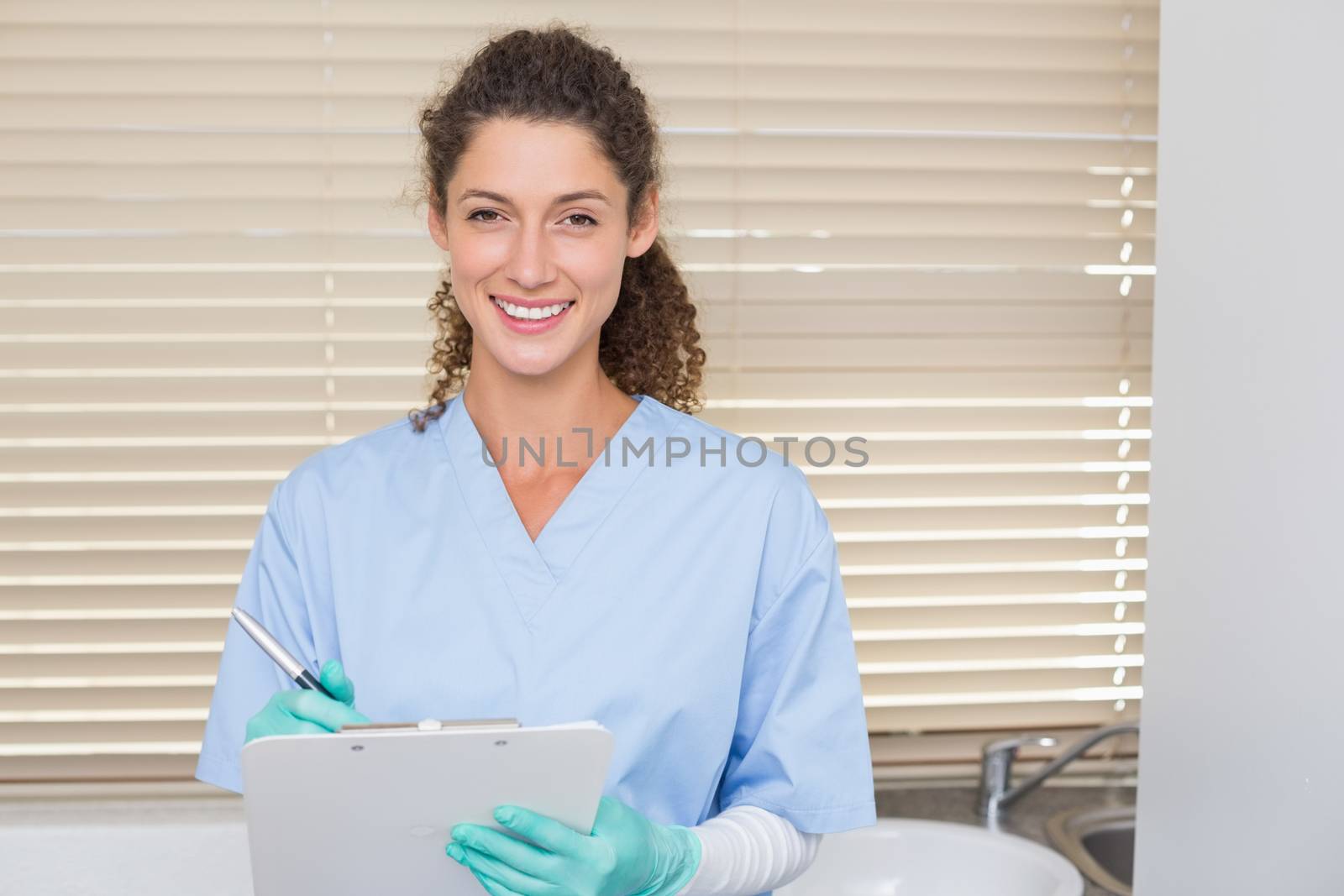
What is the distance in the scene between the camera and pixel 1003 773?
1.74 m

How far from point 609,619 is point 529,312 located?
0.87ft

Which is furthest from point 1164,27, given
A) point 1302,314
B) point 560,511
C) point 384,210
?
point 384,210

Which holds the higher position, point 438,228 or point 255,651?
point 438,228

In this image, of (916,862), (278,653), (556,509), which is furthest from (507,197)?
(916,862)

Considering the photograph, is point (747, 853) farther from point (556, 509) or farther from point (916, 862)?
point (916, 862)

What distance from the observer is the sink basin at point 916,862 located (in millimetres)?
1604

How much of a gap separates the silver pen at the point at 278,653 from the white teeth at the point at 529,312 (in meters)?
0.33

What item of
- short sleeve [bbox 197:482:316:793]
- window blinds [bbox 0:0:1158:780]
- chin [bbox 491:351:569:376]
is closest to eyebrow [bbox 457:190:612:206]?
chin [bbox 491:351:569:376]

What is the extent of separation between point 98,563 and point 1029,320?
1331 mm

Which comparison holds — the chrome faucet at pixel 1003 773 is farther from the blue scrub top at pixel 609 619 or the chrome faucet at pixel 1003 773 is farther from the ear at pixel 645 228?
the ear at pixel 645 228

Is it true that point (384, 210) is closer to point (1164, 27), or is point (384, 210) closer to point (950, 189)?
point (950, 189)

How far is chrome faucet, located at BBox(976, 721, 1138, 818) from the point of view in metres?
1.70

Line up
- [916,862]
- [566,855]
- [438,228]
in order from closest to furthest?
[566,855], [438,228], [916,862]

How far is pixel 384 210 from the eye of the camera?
1708 millimetres
